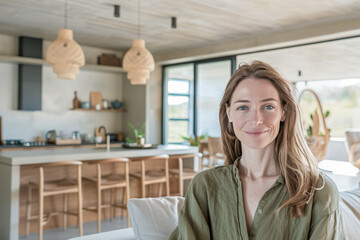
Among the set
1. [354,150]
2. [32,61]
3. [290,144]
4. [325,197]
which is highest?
[32,61]

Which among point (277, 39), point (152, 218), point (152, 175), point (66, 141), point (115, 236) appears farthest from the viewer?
point (66, 141)

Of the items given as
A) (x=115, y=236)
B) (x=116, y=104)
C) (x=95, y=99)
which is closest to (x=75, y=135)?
(x=95, y=99)

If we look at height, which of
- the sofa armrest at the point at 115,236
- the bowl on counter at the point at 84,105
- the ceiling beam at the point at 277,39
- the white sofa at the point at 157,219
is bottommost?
the sofa armrest at the point at 115,236

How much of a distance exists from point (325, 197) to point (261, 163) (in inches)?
10.6

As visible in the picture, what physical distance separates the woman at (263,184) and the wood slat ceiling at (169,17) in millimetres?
3271

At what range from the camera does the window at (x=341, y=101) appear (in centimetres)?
985

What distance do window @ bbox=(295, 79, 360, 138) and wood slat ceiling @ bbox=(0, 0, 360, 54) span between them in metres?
5.08

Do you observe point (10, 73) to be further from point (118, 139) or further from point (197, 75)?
point (197, 75)

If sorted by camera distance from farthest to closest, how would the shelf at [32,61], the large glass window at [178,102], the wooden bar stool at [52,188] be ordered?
the large glass window at [178,102] < the shelf at [32,61] < the wooden bar stool at [52,188]

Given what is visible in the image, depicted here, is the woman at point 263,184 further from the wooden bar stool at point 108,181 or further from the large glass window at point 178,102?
the large glass window at point 178,102

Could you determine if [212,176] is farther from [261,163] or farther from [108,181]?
[108,181]

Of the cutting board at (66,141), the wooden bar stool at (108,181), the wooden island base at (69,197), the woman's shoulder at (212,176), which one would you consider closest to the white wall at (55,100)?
→ the cutting board at (66,141)

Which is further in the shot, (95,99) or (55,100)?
(95,99)

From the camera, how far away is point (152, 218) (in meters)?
1.73
